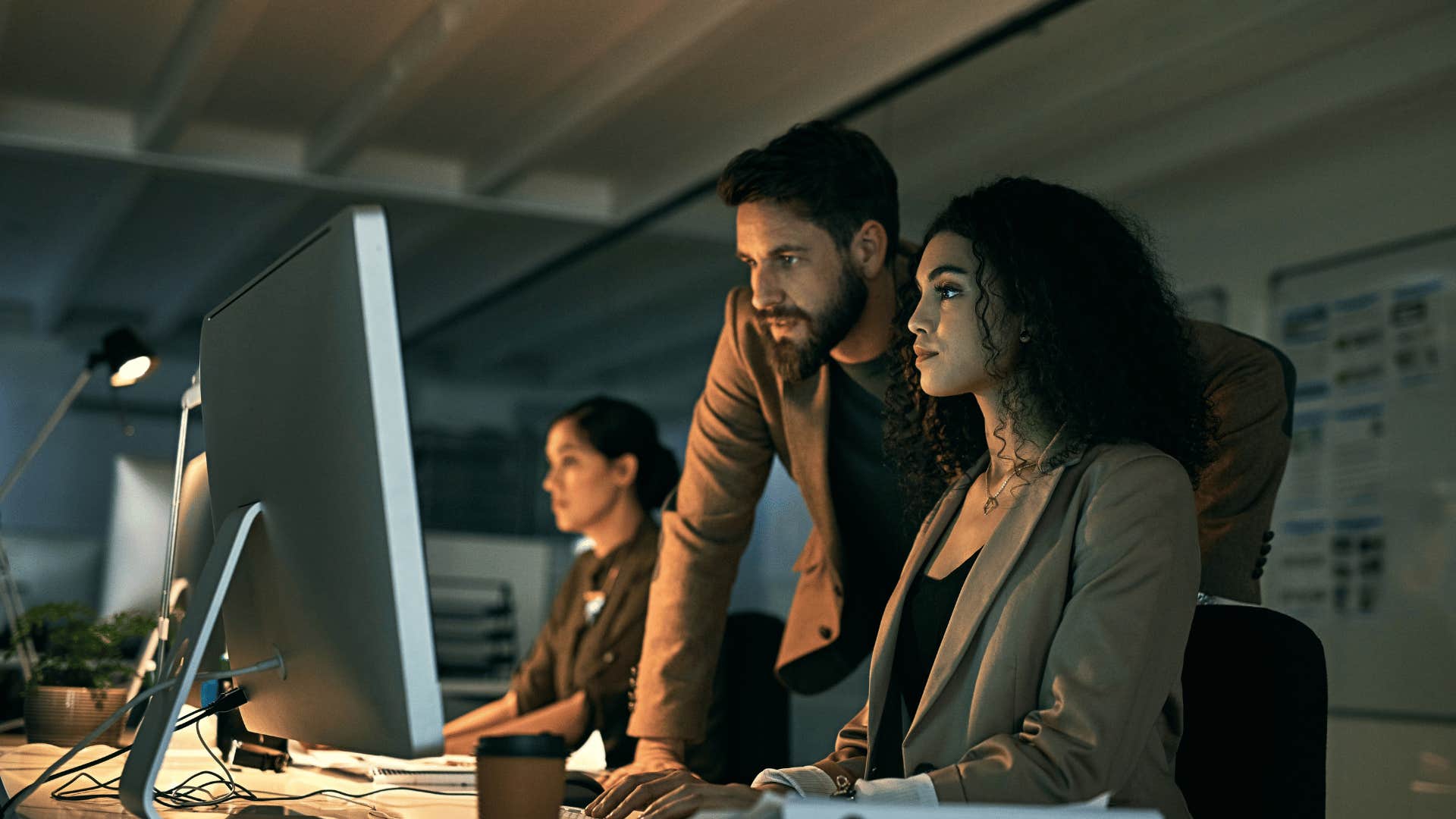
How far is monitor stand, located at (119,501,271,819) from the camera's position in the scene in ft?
3.76

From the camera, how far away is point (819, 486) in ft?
7.39

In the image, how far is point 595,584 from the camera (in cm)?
336

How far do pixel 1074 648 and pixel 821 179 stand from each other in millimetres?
1040

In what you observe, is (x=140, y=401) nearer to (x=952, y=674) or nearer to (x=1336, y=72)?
(x=1336, y=72)

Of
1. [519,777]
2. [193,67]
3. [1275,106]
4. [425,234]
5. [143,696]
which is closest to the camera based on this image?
[519,777]

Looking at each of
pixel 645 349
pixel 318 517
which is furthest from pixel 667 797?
pixel 645 349

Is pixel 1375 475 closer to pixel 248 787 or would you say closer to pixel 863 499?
pixel 863 499

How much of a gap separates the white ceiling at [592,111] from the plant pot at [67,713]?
1.70 m

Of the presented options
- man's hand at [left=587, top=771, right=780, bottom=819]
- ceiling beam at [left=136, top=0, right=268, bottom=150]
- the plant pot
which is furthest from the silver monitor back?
ceiling beam at [left=136, top=0, right=268, bottom=150]

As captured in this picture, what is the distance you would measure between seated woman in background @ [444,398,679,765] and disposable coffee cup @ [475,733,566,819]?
76.6 inches

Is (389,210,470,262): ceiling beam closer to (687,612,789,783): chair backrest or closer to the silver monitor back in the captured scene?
(687,612,789,783): chair backrest

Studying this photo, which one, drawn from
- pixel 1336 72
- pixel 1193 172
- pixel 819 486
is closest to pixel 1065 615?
pixel 819 486

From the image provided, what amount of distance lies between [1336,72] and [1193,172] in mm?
695

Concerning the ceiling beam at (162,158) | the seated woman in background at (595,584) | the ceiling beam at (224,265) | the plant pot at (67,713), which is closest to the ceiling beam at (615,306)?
the ceiling beam at (162,158)
